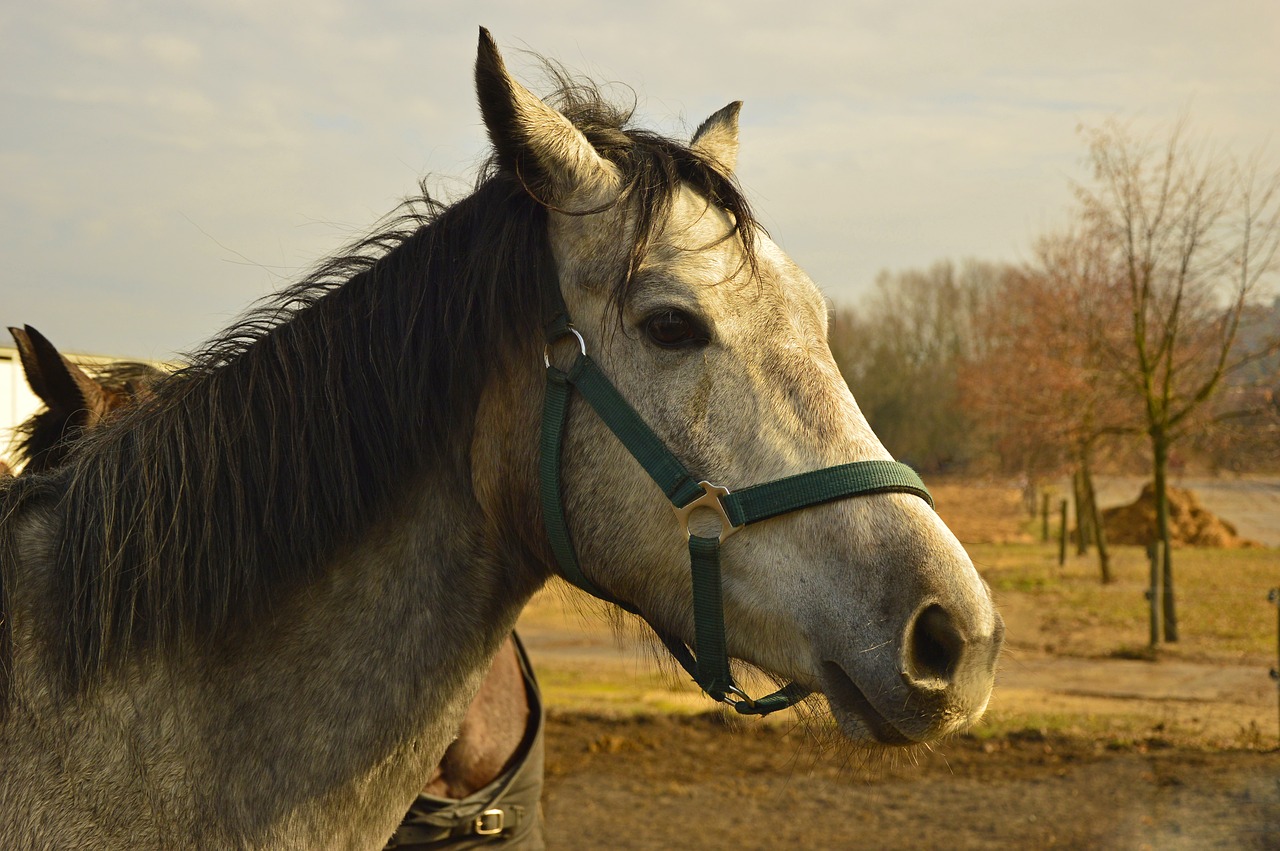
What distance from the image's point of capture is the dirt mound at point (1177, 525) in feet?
71.7

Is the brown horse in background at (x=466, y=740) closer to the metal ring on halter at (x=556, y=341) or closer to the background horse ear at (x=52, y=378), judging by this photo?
the background horse ear at (x=52, y=378)

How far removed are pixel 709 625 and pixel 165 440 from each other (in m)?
1.10

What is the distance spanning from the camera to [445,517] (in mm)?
1848

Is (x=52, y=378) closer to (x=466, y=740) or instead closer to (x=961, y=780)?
(x=466, y=740)

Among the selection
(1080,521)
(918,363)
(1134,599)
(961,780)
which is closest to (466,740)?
(961,780)

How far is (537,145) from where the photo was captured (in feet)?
5.95

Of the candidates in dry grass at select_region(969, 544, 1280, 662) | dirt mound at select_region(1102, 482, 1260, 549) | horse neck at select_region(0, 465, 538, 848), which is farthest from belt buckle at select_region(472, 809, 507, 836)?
dirt mound at select_region(1102, 482, 1260, 549)

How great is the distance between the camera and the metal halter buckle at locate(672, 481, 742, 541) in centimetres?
168

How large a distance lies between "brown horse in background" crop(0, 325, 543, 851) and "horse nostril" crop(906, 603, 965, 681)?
5.36ft

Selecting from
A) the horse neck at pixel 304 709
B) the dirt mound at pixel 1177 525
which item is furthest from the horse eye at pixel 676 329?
the dirt mound at pixel 1177 525

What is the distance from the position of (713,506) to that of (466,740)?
1803 millimetres

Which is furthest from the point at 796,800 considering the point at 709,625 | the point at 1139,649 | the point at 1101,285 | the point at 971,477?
the point at 971,477

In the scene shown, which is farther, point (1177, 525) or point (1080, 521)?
point (1177, 525)

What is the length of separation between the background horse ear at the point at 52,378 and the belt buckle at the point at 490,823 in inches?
67.8
